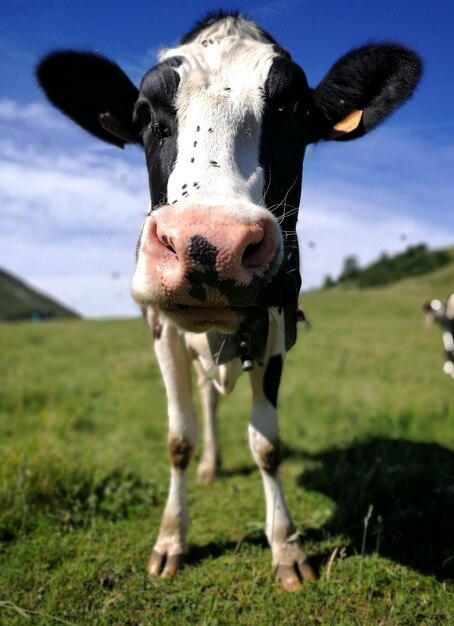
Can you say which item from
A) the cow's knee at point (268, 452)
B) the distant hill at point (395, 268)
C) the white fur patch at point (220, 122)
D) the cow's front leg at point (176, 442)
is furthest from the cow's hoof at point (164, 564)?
the distant hill at point (395, 268)

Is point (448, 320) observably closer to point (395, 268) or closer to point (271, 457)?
point (271, 457)

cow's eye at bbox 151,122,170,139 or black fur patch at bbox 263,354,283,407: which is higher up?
cow's eye at bbox 151,122,170,139

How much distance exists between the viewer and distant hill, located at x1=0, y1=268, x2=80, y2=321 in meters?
56.0

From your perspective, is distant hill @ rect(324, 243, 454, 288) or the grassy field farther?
distant hill @ rect(324, 243, 454, 288)

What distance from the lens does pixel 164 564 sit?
10.6 ft

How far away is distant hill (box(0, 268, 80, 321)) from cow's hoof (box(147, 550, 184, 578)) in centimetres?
5245

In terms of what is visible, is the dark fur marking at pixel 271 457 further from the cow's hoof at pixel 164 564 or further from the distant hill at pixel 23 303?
the distant hill at pixel 23 303

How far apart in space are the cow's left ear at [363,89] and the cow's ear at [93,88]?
1.14 m

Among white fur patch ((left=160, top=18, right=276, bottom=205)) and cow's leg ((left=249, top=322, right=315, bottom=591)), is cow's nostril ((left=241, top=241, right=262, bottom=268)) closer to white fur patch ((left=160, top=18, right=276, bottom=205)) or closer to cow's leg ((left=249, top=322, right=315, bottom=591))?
white fur patch ((left=160, top=18, right=276, bottom=205))

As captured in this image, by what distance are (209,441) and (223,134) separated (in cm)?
328

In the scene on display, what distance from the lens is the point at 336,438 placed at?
598cm

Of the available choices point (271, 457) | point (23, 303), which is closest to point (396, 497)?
point (271, 457)

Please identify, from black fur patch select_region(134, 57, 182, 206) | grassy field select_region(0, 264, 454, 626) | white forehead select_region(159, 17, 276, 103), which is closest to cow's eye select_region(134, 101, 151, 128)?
black fur patch select_region(134, 57, 182, 206)

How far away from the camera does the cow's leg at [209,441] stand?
482cm
